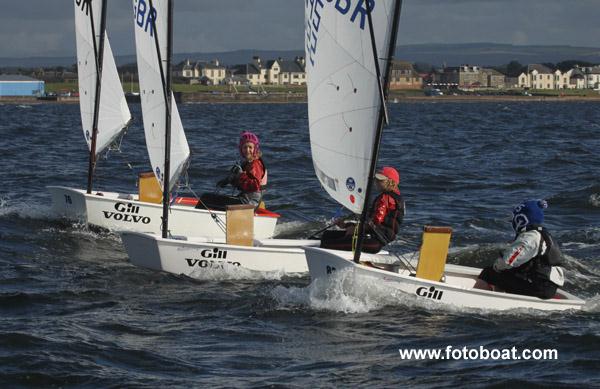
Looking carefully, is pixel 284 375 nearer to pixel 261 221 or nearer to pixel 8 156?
pixel 261 221

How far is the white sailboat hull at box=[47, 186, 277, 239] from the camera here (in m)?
18.5

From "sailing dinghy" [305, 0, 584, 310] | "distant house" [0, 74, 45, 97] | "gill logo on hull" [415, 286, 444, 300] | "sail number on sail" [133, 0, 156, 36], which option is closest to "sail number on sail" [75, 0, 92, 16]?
"sail number on sail" [133, 0, 156, 36]

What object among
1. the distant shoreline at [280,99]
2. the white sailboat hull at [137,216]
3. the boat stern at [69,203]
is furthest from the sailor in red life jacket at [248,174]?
the distant shoreline at [280,99]

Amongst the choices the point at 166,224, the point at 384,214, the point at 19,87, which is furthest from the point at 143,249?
the point at 19,87

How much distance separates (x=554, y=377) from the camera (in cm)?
1081

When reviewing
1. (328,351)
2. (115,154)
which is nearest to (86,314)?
(328,351)

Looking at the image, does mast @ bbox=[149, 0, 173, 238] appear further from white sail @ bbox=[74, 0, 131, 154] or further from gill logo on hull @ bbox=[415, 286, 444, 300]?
white sail @ bbox=[74, 0, 131, 154]

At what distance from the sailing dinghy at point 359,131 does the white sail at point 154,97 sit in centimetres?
292

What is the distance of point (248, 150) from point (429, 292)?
5334 mm

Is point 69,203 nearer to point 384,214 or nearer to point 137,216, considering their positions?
point 137,216

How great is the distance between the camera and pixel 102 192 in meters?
20.4

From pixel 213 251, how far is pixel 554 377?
5.97m

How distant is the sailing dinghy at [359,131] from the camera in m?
12.9

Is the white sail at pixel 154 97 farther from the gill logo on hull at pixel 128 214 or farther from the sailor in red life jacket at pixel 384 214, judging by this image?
the sailor in red life jacket at pixel 384 214
